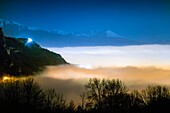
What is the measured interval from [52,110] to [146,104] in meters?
34.2

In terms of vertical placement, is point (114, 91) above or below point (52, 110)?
above

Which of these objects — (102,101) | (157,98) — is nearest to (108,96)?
(102,101)

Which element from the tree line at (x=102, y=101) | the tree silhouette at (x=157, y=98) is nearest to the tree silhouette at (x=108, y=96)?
the tree line at (x=102, y=101)

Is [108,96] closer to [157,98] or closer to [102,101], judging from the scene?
[102,101]

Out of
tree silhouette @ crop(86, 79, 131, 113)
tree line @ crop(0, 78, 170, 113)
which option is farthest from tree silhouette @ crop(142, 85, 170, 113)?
tree silhouette @ crop(86, 79, 131, 113)

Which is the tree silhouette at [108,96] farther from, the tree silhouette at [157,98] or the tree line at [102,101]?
the tree silhouette at [157,98]

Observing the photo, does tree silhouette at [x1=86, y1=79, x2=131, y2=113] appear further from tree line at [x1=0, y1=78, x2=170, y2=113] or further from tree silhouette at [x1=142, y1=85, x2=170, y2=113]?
tree silhouette at [x1=142, y1=85, x2=170, y2=113]

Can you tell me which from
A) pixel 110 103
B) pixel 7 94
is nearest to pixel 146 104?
pixel 110 103

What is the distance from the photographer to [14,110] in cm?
10856

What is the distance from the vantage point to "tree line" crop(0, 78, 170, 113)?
371ft

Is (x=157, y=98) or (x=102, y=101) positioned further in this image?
(x=157, y=98)

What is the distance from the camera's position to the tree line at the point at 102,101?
113m

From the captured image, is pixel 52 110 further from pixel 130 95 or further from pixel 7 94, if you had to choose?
pixel 130 95

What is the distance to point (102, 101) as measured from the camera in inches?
4673
